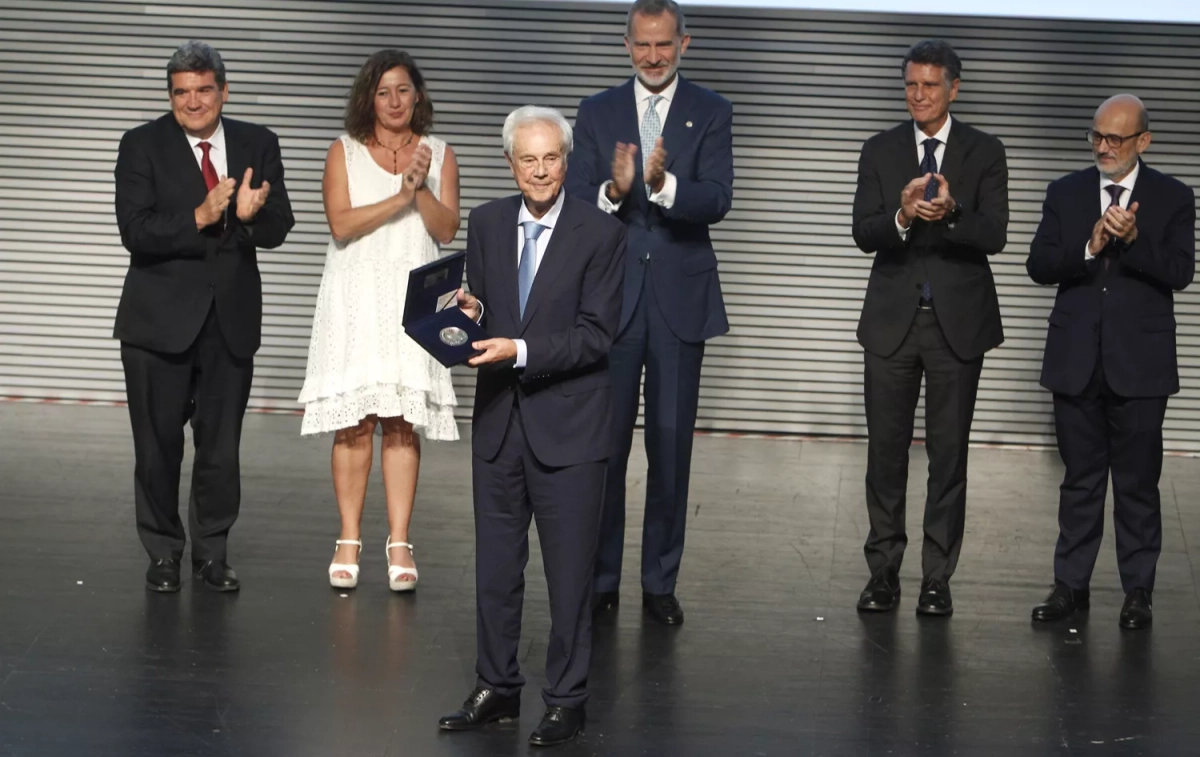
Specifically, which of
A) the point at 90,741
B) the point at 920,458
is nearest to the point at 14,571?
the point at 90,741

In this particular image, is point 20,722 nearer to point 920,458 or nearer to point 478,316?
point 478,316

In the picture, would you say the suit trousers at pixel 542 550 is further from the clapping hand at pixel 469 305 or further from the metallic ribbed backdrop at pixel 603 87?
the metallic ribbed backdrop at pixel 603 87

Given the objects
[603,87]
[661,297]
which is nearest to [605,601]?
[661,297]

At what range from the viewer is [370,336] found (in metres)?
5.18

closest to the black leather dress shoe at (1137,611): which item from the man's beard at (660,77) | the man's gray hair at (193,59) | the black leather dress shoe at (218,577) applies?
the man's beard at (660,77)

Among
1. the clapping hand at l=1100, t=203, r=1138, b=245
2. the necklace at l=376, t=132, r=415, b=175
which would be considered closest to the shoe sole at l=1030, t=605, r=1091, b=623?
the clapping hand at l=1100, t=203, r=1138, b=245

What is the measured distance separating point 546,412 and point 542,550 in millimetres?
361

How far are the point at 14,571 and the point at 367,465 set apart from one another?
4.03 ft

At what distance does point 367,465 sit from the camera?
17.6ft

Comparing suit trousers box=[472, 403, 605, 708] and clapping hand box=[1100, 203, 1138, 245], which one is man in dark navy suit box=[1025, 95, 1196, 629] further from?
suit trousers box=[472, 403, 605, 708]

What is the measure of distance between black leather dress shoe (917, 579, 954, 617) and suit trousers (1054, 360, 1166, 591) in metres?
0.40

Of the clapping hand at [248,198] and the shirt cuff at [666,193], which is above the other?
the shirt cuff at [666,193]

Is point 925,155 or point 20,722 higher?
point 925,155

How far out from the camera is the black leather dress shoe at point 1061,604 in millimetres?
5195
